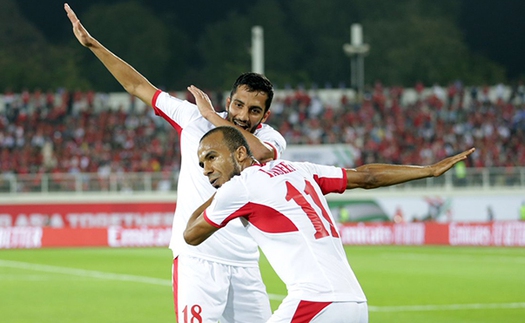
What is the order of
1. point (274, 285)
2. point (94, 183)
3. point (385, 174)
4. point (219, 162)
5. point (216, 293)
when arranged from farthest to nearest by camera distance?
point (94, 183) < point (274, 285) < point (216, 293) < point (385, 174) < point (219, 162)

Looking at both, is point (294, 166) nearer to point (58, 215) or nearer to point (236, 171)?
point (236, 171)

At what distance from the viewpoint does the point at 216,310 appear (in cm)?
575

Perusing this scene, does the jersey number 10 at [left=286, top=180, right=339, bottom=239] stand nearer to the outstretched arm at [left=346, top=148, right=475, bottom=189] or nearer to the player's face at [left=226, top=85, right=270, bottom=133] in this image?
the outstretched arm at [left=346, top=148, right=475, bottom=189]

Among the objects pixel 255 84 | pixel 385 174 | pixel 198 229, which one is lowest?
pixel 198 229

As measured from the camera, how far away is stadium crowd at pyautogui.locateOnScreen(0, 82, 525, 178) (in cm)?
3391

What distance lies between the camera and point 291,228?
4570 millimetres

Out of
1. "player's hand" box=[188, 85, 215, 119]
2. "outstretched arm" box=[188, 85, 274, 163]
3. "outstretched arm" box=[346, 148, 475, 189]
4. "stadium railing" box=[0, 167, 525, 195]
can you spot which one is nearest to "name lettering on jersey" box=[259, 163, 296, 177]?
"outstretched arm" box=[346, 148, 475, 189]

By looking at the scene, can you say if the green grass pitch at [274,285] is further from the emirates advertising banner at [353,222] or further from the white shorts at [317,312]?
the white shorts at [317,312]

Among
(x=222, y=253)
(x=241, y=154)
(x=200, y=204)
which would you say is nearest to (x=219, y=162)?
(x=241, y=154)

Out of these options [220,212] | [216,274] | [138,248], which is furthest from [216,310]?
[138,248]

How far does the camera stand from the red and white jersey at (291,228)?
4.57 meters

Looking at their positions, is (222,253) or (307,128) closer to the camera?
(222,253)

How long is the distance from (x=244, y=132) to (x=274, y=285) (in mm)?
11488

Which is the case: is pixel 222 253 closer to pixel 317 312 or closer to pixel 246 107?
pixel 246 107
